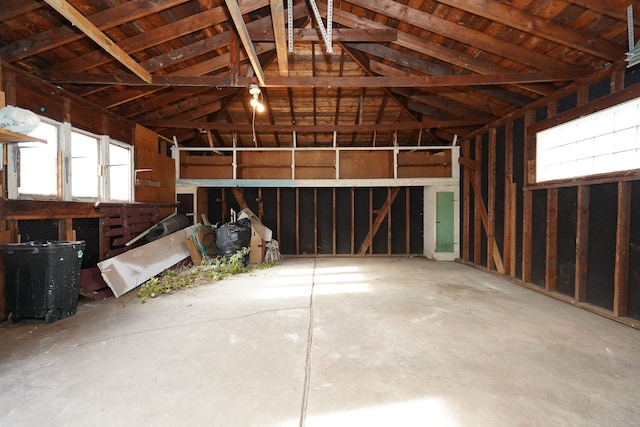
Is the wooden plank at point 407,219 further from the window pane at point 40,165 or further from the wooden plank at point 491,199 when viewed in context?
the window pane at point 40,165

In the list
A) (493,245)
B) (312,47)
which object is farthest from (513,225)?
(312,47)

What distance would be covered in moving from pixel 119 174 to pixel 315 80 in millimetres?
3709

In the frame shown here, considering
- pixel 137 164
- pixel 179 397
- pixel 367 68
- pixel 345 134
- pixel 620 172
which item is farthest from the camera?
pixel 345 134

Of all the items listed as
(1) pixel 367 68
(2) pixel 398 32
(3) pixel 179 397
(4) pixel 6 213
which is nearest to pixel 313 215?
(1) pixel 367 68

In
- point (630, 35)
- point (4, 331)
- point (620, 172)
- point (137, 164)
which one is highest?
point (630, 35)

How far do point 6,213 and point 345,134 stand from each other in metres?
6.12

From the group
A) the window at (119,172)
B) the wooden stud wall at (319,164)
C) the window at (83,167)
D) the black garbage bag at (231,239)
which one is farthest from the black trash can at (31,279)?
the wooden stud wall at (319,164)

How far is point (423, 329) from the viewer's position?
2.79 meters

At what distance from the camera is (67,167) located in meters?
3.89

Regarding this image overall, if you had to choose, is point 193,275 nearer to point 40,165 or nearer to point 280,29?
point 40,165

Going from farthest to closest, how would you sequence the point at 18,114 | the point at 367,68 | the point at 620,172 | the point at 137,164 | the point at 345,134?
the point at 345,134, the point at 137,164, the point at 367,68, the point at 620,172, the point at 18,114

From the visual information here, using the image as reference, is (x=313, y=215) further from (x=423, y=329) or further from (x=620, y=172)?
(x=620, y=172)

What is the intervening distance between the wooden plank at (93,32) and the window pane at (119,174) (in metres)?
1.82

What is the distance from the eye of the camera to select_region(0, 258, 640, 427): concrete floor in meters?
1.65
